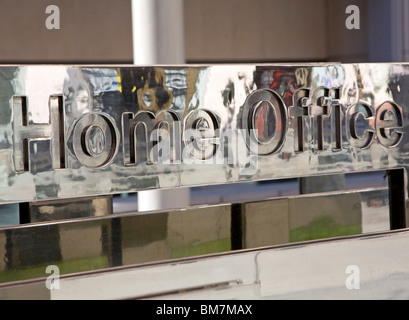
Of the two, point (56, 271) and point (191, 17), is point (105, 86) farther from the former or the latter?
point (191, 17)

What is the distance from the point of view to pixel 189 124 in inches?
41.6

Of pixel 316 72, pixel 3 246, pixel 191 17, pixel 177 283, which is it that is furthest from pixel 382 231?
pixel 191 17

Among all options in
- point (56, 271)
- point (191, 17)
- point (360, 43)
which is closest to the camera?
point (56, 271)

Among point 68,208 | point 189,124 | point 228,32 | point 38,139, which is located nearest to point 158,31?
point 68,208

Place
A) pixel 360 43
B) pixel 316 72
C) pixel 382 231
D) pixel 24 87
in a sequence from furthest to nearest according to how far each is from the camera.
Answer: pixel 360 43
pixel 382 231
pixel 316 72
pixel 24 87

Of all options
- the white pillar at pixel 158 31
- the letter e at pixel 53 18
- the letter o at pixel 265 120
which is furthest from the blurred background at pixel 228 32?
the letter o at pixel 265 120

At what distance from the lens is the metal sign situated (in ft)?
3.10

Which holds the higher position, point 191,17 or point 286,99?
point 191,17

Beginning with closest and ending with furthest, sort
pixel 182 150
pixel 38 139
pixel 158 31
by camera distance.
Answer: pixel 38 139 → pixel 182 150 → pixel 158 31

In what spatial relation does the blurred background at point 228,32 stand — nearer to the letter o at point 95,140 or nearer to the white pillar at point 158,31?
the white pillar at point 158,31

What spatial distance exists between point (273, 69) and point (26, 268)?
0.57 m

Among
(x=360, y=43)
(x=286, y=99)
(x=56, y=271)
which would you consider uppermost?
(x=360, y=43)

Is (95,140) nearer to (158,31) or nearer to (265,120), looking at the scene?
(265,120)
